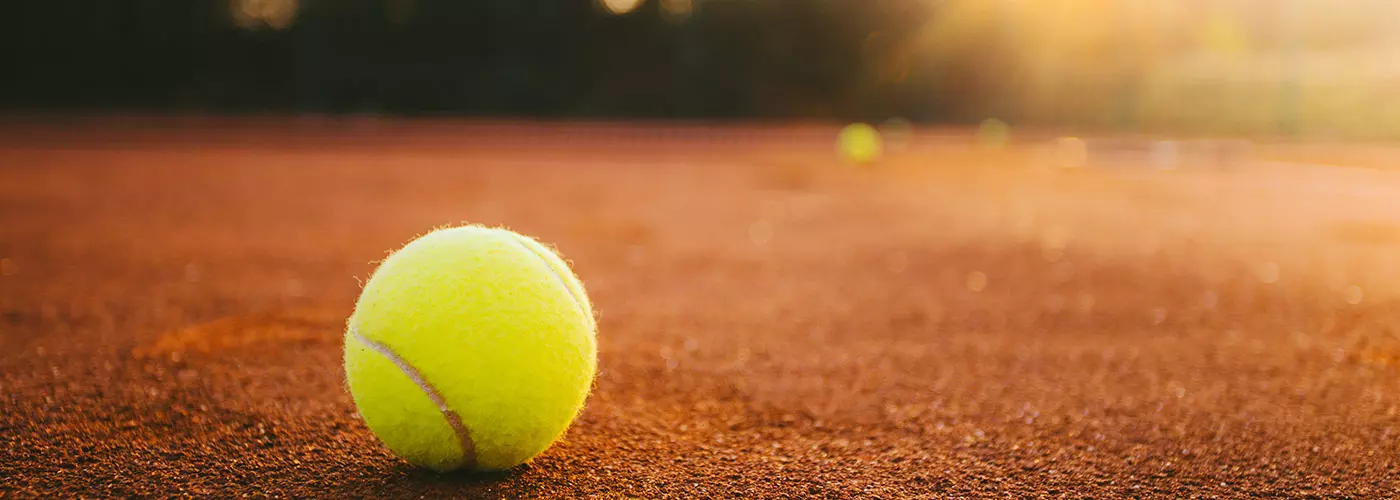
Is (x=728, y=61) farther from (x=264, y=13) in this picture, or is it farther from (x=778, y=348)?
(x=778, y=348)

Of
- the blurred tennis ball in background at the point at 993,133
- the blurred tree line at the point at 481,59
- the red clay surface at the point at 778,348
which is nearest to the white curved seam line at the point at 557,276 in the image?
the red clay surface at the point at 778,348

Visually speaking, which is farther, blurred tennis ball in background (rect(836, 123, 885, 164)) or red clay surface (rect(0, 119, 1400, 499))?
blurred tennis ball in background (rect(836, 123, 885, 164))

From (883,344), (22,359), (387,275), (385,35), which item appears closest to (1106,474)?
(883,344)

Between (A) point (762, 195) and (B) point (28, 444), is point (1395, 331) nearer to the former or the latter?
(B) point (28, 444)

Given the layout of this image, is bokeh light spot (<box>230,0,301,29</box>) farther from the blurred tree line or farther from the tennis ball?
the tennis ball

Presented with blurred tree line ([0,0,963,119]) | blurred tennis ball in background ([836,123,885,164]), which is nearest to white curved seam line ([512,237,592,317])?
blurred tennis ball in background ([836,123,885,164])
